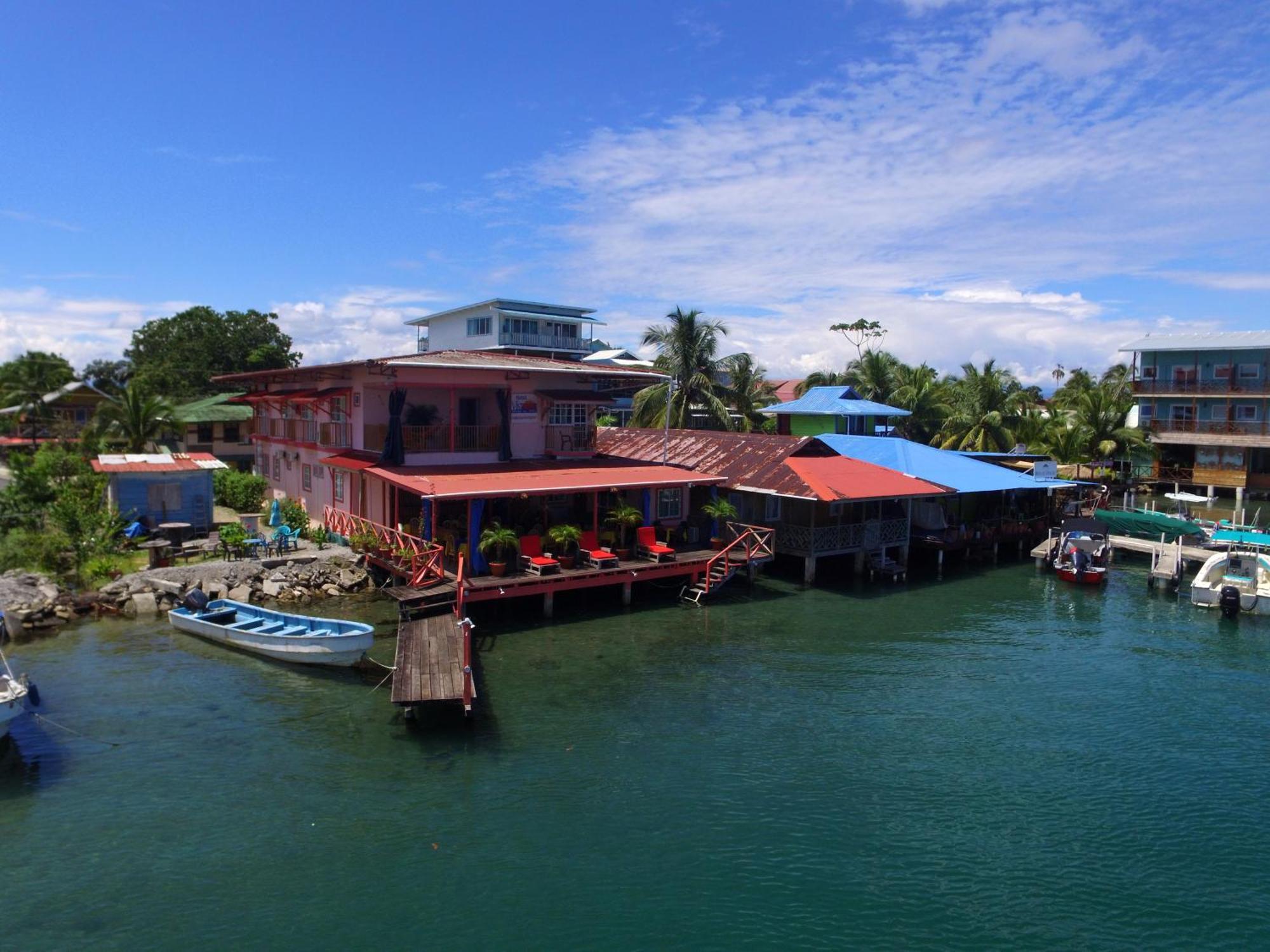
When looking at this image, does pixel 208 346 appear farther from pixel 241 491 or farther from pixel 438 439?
pixel 438 439

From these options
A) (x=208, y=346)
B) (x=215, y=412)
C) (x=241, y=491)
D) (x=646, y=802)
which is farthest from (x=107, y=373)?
(x=646, y=802)

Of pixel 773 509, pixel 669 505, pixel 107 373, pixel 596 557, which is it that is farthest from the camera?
pixel 107 373

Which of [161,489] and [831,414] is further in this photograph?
[831,414]

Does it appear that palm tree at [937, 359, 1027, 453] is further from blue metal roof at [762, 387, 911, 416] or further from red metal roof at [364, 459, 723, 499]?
red metal roof at [364, 459, 723, 499]

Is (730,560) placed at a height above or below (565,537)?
below

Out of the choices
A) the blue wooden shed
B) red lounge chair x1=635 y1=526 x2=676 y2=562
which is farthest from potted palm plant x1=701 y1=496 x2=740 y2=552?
the blue wooden shed

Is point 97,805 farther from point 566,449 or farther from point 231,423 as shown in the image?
point 231,423
